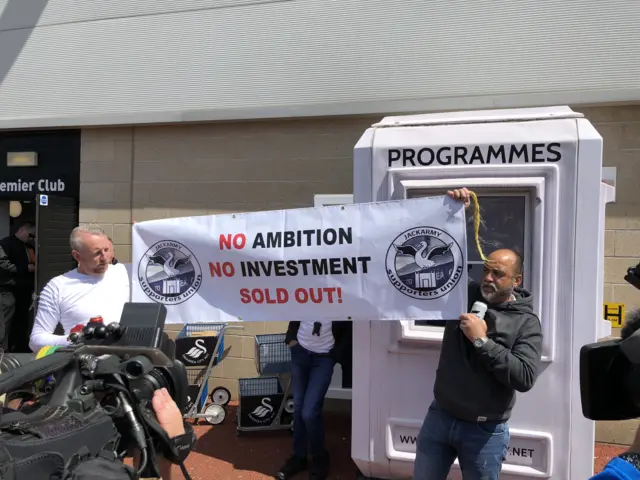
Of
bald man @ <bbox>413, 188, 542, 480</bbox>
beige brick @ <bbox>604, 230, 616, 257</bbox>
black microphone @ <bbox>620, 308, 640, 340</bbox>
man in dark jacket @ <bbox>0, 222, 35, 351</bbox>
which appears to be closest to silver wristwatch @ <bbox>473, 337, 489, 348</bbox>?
bald man @ <bbox>413, 188, 542, 480</bbox>

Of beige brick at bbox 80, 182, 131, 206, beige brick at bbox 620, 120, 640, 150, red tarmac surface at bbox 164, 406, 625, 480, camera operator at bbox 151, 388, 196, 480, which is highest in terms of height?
beige brick at bbox 620, 120, 640, 150

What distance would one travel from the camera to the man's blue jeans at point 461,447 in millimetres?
2801

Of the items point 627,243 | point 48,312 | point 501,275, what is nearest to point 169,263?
point 48,312

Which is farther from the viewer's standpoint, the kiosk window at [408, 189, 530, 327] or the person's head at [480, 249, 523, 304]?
the kiosk window at [408, 189, 530, 327]

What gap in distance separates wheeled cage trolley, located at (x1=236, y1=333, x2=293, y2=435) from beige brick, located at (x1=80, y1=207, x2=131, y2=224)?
241 cm

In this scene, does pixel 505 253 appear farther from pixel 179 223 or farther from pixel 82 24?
pixel 82 24

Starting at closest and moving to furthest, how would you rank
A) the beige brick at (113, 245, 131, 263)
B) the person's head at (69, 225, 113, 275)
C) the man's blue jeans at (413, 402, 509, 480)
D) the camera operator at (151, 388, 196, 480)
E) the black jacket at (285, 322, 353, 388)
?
the camera operator at (151, 388, 196, 480) < the man's blue jeans at (413, 402, 509, 480) < the person's head at (69, 225, 113, 275) < the black jacket at (285, 322, 353, 388) < the beige brick at (113, 245, 131, 263)

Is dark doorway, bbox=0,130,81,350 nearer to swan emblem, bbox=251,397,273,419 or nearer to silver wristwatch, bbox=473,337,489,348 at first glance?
swan emblem, bbox=251,397,273,419

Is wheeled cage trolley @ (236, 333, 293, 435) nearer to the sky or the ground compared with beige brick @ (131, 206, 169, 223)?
nearer to the ground

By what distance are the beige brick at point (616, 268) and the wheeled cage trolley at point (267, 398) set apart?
3.03 metres

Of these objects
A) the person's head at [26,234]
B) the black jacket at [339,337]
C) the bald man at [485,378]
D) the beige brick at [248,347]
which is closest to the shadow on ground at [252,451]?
the beige brick at [248,347]

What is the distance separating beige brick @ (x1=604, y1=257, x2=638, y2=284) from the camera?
5.02 metres

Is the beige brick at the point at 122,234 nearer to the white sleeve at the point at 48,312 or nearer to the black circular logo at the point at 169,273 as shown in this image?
the white sleeve at the point at 48,312

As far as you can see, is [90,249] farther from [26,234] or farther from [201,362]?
[26,234]
